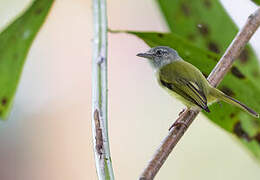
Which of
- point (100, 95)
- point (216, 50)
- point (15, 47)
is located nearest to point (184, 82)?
point (216, 50)

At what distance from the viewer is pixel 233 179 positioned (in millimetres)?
3355

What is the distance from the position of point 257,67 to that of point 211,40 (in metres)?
0.22

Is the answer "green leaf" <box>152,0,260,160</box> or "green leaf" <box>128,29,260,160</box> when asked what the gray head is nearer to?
"green leaf" <box>152,0,260,160</box>

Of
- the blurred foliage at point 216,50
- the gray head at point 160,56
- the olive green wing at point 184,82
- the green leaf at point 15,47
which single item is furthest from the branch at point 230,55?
the gray head at point 160,56

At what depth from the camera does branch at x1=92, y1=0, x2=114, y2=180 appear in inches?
35.5

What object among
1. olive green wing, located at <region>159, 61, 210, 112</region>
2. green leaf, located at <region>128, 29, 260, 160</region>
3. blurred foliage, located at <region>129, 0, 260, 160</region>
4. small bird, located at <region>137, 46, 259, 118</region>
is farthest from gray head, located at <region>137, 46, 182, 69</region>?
green leaf, located at <region>128, 29, 260, 160</region>

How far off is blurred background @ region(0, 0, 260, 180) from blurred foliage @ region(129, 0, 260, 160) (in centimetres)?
162

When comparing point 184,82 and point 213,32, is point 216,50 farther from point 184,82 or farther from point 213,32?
point 184,82

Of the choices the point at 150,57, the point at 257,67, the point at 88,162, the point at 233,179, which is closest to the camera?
the point at 257,67

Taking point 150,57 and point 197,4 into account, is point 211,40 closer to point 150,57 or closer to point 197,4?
point 197,4

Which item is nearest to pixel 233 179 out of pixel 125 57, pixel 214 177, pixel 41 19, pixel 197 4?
pixel 214 177

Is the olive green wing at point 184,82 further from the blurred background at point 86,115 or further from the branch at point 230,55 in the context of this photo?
the blurred background at point 86,115

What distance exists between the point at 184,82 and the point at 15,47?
31.7 inches

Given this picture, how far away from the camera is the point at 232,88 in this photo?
61.3 inches
